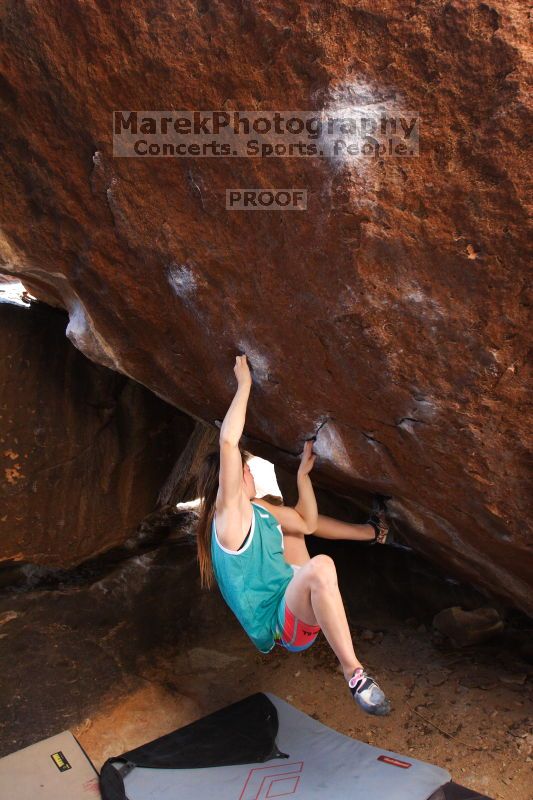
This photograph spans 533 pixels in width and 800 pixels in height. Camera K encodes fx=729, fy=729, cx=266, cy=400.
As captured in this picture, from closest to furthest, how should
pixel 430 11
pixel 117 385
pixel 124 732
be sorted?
pixel 430 11, pixel 124 732, pixel 117 385

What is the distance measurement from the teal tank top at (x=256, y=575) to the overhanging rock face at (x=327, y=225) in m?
0.38

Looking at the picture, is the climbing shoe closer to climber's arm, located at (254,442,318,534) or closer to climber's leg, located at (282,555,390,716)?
climber's leg, located at (282,555,390,716)

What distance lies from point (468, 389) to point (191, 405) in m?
1.30

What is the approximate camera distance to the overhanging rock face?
1730mm

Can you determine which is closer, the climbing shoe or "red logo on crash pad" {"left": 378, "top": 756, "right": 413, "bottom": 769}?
the climbing shoe

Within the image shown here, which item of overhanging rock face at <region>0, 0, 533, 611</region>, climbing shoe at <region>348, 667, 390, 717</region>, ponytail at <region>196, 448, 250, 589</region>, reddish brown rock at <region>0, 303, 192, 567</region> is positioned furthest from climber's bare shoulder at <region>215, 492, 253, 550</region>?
reddish brown rock at <region>0, 303, 192, 567</region>

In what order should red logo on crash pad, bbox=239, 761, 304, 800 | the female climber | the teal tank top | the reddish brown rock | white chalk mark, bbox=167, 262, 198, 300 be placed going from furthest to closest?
the reddish brown rock
red logo on crash pad, bbox=239, 761, 304, 800
the teal tank top
white chalk mark, bbox=167, 262, 198, 300
the female climber

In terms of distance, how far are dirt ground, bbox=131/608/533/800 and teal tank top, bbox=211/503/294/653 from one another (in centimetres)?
75

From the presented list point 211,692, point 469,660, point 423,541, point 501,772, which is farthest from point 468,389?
point 211,692

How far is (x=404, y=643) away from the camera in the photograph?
3.29 metres

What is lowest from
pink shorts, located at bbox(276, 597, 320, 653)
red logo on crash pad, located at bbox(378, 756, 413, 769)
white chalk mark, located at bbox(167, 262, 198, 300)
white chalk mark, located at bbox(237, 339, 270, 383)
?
red logo on crash pad, located at bbox(378, 756, 413, 769)

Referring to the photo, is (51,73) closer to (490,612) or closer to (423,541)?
(423,541)

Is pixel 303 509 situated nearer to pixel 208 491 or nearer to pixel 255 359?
pixel 208 491

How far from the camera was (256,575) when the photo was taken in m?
2.38
